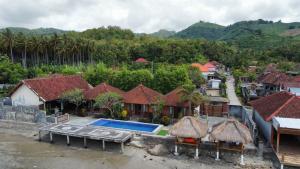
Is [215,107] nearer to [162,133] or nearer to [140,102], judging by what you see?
[140,102]

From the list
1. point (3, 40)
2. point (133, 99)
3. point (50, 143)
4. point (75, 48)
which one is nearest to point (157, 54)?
point (75, 48)

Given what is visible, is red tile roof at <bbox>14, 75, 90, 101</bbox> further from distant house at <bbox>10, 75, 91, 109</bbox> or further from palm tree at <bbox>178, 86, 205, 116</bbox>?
palm tree at <bbox>178, 86, 205, 116</bbox>

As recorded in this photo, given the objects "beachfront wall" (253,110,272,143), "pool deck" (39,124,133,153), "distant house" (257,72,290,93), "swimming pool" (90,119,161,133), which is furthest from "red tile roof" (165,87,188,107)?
"distant house" (257,72,290,93)

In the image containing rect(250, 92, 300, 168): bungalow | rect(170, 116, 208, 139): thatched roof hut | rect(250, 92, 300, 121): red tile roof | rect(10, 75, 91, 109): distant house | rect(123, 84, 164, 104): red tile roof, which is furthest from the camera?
rect(10, 75, 91, 109): distant house

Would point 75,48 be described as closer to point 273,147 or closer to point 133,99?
point 133,99

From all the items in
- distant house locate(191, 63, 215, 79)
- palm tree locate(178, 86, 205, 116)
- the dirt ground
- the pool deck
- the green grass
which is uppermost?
distant house locate(191, 63, 215, 79)

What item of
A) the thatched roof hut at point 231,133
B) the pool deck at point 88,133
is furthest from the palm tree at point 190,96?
the pool deck at point 88,133

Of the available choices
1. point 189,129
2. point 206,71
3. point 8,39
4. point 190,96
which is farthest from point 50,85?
point 206,71
